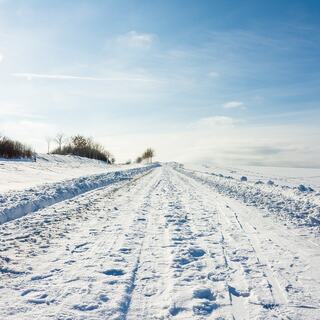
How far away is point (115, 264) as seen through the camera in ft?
17.4

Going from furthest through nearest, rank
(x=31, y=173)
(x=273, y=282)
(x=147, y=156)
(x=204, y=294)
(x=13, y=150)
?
(x=147, y=156), (x=13, y=150), (x=31, y=173), (x=273, y=282), (x=204, y=294)

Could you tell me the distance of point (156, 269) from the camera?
5082mm

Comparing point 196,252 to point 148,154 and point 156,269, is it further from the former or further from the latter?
point 148,154

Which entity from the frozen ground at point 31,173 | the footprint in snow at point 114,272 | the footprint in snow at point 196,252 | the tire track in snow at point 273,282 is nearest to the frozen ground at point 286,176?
the tire track in snow at point 273,282

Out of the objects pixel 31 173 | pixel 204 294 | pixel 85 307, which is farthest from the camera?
pixel 31 173

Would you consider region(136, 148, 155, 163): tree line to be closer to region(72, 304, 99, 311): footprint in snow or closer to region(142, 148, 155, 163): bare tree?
region(142, 148, 155, 163): bare tree

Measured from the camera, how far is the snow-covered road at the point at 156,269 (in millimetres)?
3781

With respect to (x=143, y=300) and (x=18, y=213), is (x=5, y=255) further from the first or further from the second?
(x=18, y=213)

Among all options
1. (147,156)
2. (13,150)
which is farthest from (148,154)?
(13,150)

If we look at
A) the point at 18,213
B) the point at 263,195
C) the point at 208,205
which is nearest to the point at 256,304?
the point at 18,213

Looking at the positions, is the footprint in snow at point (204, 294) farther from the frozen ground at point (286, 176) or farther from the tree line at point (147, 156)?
the tree line at point (147, 156)

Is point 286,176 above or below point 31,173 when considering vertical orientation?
above

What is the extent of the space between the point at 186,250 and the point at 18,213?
5.57 meters

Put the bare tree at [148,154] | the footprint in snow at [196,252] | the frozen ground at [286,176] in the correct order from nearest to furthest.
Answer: the footprint in snow at [196,252] → the frozen ground at [286,176] → the bare tree at [148,154]
